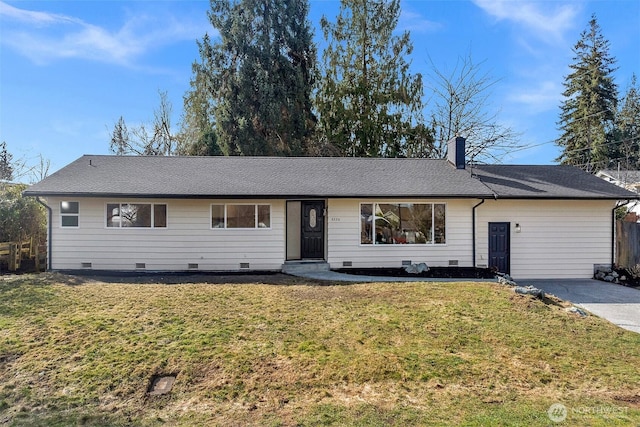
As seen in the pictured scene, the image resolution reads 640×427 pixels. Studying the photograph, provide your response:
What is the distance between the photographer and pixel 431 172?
12.5 meters

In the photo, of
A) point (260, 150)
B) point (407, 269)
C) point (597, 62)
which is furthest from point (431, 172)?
point (597, 62)

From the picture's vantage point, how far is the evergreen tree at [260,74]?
820 inches

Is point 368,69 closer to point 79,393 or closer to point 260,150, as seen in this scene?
point 260,150

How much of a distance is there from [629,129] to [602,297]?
32386 millimetres

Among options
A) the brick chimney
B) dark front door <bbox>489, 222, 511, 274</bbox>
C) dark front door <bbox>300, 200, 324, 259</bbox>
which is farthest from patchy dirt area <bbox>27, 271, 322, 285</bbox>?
the brick chimney

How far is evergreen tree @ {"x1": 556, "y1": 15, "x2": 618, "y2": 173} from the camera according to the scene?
30.1 metres

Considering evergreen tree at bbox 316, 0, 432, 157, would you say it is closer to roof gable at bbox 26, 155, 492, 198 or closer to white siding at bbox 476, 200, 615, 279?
roof gable at bbox 26, 155, 492, 198

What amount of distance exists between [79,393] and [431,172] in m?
11.5

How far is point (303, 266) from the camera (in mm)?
10945

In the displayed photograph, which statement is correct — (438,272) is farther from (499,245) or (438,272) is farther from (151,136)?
(151,136)

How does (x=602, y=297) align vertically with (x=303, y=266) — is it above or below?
below

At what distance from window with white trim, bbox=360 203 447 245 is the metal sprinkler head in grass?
25.0 feet

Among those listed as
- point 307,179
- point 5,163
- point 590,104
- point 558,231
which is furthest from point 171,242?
point 590,104

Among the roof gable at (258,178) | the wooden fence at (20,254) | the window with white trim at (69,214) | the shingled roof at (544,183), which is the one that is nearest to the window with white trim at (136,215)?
the roof gable at (258,178)
